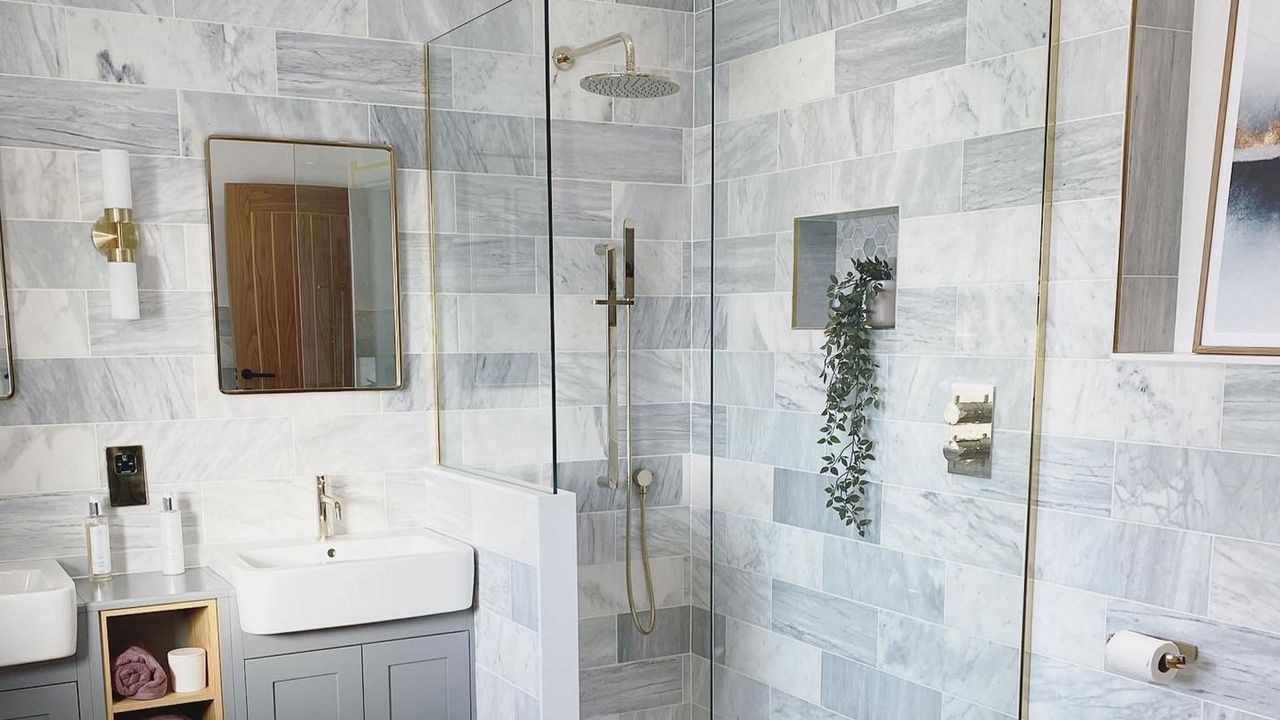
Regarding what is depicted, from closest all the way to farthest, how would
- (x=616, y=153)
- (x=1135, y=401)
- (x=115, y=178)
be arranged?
(x=1135, y=401), (x=616, y=153), (x=115, y=178)

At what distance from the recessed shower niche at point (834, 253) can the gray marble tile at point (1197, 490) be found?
1.95 ft

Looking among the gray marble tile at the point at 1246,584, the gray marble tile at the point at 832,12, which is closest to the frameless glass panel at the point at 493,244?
the gray marble tile at the point at 832,12

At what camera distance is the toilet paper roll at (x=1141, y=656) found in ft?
6.35

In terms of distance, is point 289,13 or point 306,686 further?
point 289,13

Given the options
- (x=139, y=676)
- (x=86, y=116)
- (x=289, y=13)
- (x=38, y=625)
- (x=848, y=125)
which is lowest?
(x=139, y=676)

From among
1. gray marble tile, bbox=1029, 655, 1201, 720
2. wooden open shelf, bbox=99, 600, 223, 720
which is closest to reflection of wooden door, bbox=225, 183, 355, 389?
wooden open shelf, bbox=99, 600, 223, 720

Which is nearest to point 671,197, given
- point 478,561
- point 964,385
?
point 964,385

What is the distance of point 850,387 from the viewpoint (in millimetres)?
2102

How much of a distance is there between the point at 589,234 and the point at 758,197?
0.41 m

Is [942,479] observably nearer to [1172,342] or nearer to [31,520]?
[1172,342]

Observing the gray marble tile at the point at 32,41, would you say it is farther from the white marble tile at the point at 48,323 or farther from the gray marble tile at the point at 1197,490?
the gray marble tile at the point at 1197,490

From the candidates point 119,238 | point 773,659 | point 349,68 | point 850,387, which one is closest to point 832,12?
point 850,387

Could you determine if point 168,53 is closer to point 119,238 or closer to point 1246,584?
point 119,238

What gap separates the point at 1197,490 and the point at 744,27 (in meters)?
1.35
